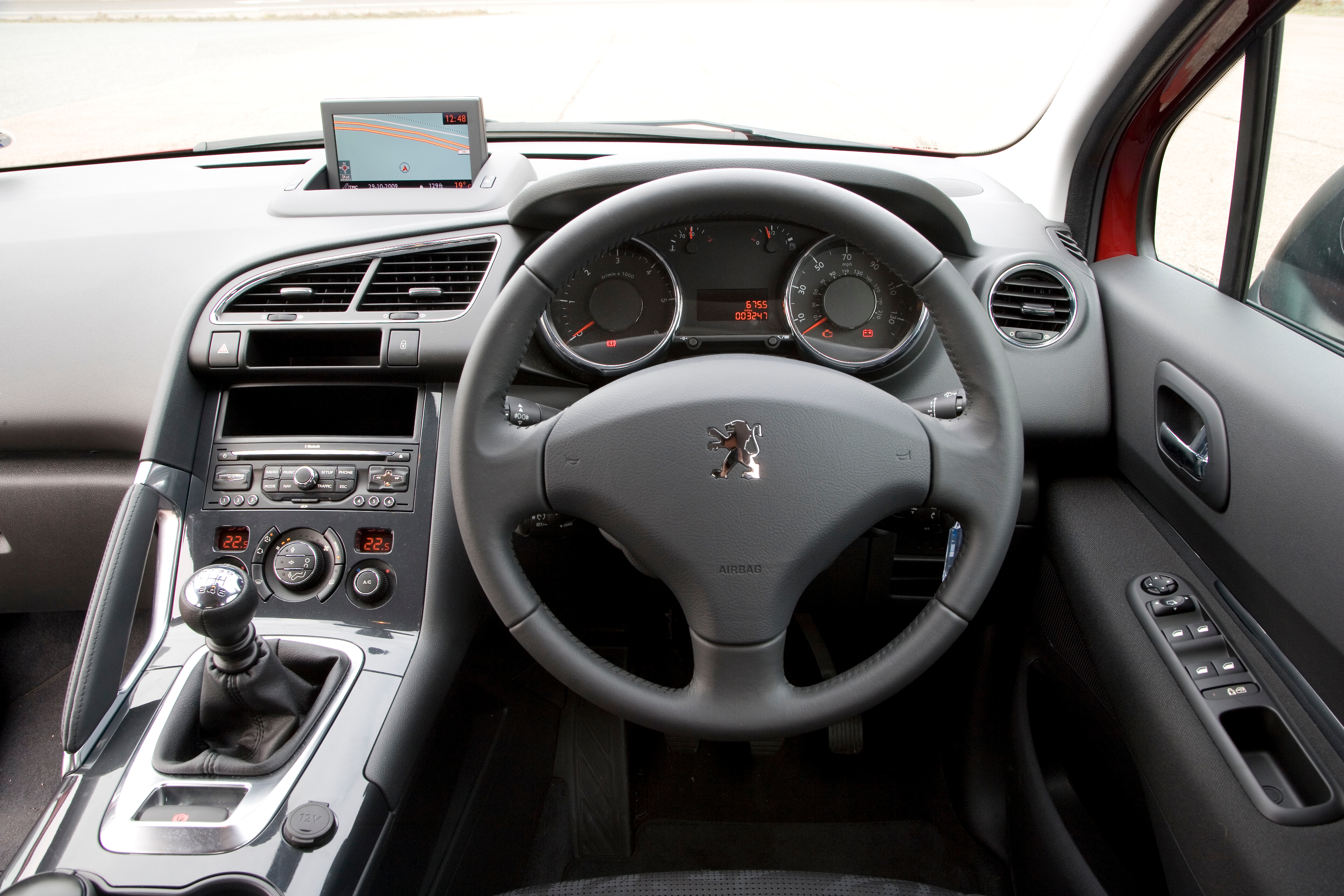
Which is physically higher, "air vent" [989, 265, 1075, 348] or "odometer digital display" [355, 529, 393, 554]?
"air vent" [989, 265, 1075, 348]

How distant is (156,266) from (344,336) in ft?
1.72

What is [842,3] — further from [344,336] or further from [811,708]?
[811,708]

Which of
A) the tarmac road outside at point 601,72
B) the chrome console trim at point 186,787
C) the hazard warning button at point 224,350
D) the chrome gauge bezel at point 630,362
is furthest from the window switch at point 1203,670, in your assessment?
the hazard warning button at point 224,350

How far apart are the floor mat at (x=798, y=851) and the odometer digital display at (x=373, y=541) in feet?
3.06

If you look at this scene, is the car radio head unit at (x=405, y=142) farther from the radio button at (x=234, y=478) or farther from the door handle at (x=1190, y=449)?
the door handle at (x=1190, y=449)

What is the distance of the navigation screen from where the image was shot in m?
1.84

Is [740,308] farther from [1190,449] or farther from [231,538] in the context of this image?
[231,538]

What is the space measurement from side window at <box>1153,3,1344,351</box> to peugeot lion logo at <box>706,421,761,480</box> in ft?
3.04

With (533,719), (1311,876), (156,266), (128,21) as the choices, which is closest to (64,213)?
(156,266)

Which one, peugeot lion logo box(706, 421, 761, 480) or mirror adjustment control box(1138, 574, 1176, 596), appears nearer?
peugeot lion logo box(706, 421, 761, 480)

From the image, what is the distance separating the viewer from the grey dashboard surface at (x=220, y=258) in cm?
162

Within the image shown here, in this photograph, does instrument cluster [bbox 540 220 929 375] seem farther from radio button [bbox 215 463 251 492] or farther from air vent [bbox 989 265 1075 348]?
radio button [bbox 215 463 251 492]

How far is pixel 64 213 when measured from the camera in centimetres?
196

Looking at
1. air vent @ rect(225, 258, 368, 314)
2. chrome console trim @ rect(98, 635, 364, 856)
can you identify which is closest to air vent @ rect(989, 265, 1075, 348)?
air vent @ rect(225, 258, 368, 314)
